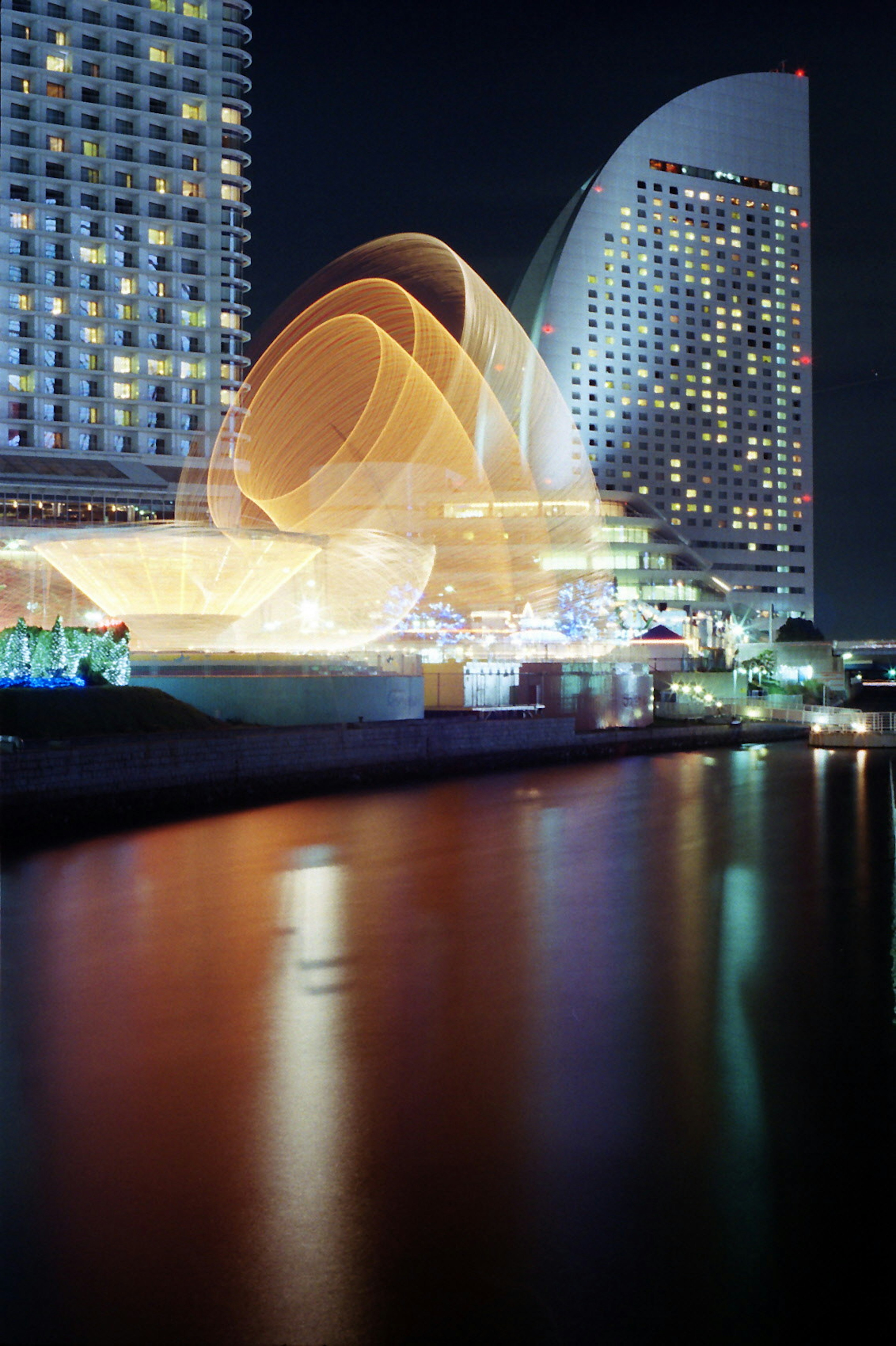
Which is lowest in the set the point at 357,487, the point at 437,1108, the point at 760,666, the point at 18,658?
the point at 437,1108

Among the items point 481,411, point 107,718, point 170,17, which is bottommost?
point 107,718

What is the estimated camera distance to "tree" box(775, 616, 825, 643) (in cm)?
10631

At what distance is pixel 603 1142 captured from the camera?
30.2ft

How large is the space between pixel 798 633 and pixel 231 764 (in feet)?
279

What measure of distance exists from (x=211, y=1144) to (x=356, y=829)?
59.1ft

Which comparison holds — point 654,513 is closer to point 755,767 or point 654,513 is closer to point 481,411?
point 481,411

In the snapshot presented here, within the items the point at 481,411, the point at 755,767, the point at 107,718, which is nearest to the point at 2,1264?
the point at 107,718

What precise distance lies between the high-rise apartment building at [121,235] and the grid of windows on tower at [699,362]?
6066 centimetres

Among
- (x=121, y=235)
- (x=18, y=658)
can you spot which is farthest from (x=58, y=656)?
(x=121, y=235)

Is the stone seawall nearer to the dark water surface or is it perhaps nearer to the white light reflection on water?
the dark water surface

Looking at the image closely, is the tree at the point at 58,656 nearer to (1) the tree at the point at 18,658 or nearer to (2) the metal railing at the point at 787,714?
(1) the tree at the point at 18,658

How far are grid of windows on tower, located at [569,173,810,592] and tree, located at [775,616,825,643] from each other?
2385 cm

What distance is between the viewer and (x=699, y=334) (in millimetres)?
137375

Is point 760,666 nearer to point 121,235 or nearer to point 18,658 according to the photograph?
point 121,235
